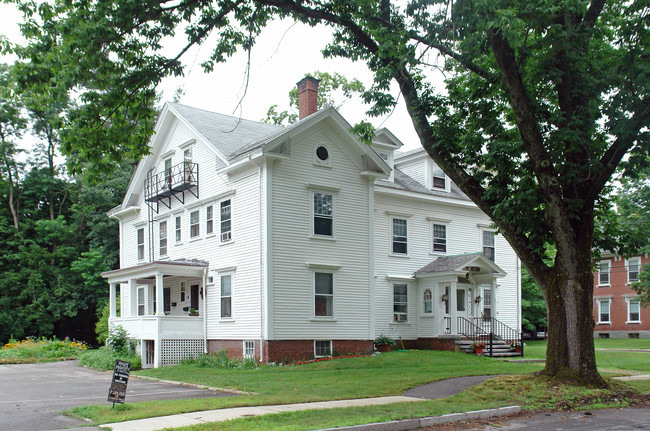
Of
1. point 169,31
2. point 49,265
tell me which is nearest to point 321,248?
point 169,31

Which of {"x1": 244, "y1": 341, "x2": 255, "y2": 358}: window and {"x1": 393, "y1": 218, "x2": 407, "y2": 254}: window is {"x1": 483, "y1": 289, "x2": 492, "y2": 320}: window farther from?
{"x1": 244, "y1": 341, "x2": 255, "y2": 358}: window

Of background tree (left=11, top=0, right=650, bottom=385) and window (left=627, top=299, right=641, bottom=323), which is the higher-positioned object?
background tree (left=11, top=0, right=650, bottom=385)

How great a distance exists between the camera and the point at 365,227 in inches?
944

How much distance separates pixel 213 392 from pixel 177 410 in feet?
11.8

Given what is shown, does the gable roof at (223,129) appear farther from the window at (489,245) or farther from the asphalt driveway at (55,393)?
the window at (489,245)

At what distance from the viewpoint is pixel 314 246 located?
22359 mm

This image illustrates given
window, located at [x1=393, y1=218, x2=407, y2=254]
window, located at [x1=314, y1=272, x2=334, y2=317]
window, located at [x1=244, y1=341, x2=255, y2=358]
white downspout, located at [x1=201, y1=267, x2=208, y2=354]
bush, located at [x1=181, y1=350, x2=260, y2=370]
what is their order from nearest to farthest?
bush, located at [x1=181, y1=350, x2=260, y2=370]
window, located at [x1=244, y1=341, x2=255, y2=358]
window, located at [x1=314, y1=272, x2=334, y2=317]
white downspout, located at [x1=201, y1=267, x2=208, y2=354]
window, located at [x1=393, y1=218, x2=407, y2=254]

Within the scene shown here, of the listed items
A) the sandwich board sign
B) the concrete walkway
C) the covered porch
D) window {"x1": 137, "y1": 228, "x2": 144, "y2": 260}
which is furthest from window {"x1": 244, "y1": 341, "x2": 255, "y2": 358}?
window {"x1": 137, "y1": 228, "x2": 144, "y2": 260}

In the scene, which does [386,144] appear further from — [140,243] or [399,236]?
[140,243]

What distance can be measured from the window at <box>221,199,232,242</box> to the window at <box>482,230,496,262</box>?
521 inches

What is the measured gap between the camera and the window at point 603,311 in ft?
167

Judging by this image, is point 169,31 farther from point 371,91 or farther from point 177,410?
point 177,410

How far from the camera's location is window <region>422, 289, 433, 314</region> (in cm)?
2667

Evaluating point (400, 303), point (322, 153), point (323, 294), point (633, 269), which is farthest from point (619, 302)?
point (322, 153)
